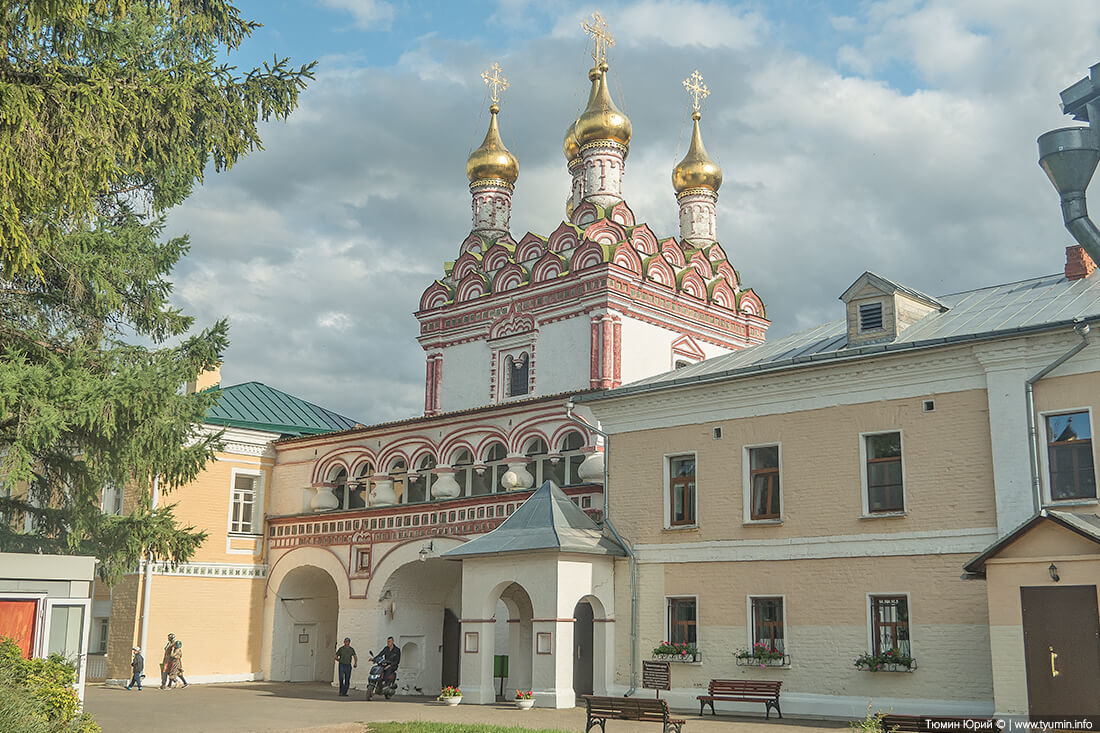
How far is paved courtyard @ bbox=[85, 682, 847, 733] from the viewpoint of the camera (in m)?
13.8

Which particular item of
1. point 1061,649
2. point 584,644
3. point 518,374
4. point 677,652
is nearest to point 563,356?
point 518,374

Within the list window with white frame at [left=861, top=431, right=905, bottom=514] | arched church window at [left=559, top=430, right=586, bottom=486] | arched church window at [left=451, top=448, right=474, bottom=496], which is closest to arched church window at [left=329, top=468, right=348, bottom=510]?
arched church window at [left=451, top=448, right=474, bottom=496]

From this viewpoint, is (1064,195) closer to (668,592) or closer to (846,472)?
(846,472)

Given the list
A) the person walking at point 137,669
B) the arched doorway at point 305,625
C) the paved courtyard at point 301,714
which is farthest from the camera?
the arched doorway at point 305,625

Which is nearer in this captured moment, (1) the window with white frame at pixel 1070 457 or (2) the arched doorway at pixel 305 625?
(1) the window with white frame at pixel 1070 457

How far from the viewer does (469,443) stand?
72.7 ft

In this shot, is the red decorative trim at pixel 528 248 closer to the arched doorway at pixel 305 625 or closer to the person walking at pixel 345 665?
the arched doorway at pixel 305 625

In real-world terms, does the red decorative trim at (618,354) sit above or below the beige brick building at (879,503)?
above

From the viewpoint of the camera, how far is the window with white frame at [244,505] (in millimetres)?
24891

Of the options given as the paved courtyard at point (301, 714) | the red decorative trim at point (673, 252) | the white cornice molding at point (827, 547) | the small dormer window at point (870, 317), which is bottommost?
the paved courtyard at point (301, 714)

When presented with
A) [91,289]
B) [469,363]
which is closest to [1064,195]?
[91,289]

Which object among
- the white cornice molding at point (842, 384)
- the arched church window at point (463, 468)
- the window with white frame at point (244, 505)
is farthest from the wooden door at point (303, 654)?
the white cornice molding at point (842, 384)

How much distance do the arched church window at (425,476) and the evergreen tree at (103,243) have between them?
7.53 meters

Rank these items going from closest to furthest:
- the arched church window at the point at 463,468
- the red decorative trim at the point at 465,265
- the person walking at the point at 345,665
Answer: the person walking at the point at 345,665, the arched church window at the point at 463,468, the red decorative trim at the point at 465,265
